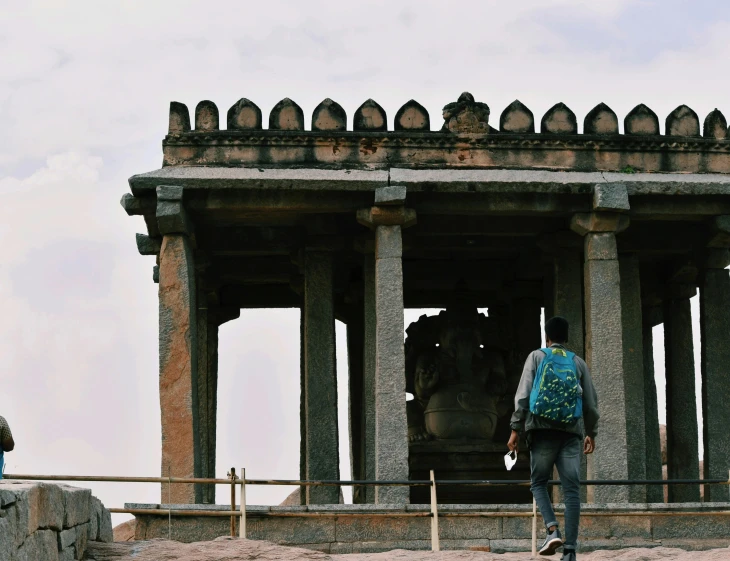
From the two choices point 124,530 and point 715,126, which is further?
point 124,530

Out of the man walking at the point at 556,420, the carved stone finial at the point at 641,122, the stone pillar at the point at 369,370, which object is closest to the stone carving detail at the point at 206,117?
the stone pillar at the point at 369,370

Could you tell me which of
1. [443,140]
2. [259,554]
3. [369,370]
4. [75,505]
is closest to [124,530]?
[369,370]

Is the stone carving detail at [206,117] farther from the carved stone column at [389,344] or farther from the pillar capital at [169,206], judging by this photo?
the carved stone column at [389,344]

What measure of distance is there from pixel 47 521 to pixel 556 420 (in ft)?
12.3

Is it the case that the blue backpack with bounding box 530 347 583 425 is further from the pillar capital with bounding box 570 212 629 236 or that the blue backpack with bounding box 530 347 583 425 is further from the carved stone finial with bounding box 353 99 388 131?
the carved stone finial with bounding box 353 99 388 131

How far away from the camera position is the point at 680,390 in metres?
23.0

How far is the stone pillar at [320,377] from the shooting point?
20703 millimetres

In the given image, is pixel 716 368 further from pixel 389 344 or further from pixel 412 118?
pixel 412 118

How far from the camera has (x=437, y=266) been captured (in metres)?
23.5

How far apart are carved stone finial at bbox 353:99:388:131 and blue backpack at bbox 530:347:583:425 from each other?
8192mm

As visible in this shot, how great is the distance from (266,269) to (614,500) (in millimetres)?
6893

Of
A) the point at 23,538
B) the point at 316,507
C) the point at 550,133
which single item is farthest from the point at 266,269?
the point at 23,538

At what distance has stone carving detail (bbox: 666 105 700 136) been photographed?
66.0 feet

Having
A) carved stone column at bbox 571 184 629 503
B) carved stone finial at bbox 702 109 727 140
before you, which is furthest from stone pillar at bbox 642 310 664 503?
carved stone finial at bbox 702 109 727 140
